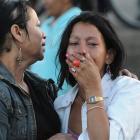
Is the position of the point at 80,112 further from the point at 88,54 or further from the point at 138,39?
the point at 138,39

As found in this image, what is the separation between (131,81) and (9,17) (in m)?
0.77

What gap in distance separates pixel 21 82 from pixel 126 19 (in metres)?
6.85

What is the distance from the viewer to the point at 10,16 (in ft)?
12.8

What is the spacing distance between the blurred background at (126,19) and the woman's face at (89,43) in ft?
12.4

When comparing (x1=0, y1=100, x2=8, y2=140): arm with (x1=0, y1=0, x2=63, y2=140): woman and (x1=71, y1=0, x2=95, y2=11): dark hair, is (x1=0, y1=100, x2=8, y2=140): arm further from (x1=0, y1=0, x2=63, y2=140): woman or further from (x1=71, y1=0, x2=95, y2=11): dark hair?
(x1=71, y1=0, x2=95, y2=11): dark hair

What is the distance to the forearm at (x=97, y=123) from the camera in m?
3.64

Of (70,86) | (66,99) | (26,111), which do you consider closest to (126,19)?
(70,86)

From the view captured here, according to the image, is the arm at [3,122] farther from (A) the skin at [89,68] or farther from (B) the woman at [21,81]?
(A) the skin at [89,68]

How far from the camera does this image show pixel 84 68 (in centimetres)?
369

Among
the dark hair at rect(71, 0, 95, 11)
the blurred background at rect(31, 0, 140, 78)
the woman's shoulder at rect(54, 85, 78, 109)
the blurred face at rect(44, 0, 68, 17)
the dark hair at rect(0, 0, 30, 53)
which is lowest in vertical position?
the blurred background at rect(31, 0, 140, 78)

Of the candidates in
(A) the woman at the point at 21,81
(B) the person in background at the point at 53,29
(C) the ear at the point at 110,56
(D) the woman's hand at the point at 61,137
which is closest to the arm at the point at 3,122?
(A) the woman at the point at 21,81

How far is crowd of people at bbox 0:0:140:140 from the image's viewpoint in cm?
369

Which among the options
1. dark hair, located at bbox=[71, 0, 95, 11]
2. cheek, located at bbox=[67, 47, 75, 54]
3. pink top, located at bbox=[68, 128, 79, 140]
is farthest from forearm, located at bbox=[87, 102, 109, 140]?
dark hair, located at bbox=[71, 0, 95, 11]

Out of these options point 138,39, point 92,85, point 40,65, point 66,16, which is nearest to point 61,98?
point 92,85
